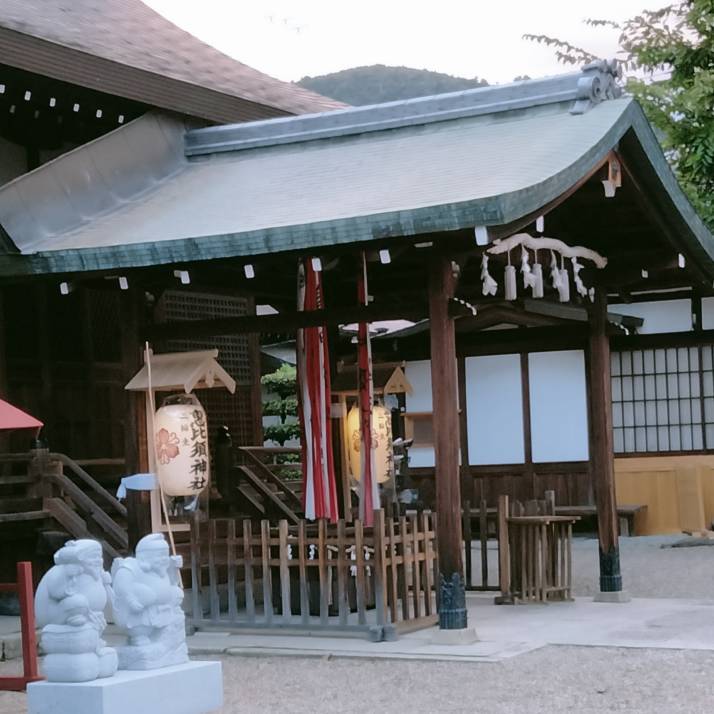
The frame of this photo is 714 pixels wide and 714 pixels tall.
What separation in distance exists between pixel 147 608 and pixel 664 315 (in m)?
14.6

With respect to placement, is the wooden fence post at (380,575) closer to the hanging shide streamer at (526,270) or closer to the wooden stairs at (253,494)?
the hanging shide streamer at (526,270)

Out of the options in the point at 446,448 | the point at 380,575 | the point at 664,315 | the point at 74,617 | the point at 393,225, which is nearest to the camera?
the point at 74,617

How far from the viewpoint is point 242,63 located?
1802 centimetres

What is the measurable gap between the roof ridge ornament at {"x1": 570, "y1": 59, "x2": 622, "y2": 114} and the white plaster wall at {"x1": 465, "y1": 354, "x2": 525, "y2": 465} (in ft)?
30.7

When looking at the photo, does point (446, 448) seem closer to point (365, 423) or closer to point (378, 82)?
point (365, 423)

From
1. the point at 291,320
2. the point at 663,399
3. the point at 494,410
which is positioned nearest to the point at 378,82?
the point at 494,410

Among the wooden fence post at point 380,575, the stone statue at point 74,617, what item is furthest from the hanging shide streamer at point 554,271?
the stone statue at point 74,617

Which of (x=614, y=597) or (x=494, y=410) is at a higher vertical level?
(x=494, y=410)

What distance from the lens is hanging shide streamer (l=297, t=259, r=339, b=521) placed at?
1197cm

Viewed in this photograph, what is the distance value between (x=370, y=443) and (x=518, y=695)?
4141 mm

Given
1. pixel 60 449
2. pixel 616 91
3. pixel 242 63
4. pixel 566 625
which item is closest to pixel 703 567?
pixel 566 625

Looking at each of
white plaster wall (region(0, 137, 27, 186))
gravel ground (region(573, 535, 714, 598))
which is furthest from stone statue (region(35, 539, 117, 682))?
gravel ground (region(573, 535, 714, 598))

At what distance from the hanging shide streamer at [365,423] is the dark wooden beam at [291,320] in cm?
51

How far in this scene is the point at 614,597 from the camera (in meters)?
12.8
